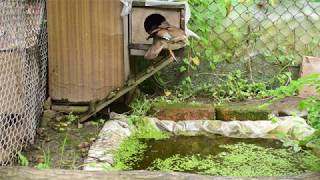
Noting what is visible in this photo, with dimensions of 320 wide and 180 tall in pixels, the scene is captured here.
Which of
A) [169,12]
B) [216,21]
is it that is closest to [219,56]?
[216,21]

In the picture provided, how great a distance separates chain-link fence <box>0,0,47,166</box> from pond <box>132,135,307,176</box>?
81 centimetres

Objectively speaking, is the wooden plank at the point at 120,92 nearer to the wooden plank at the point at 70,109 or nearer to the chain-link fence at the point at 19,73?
the wooden plank at the point at 70,109

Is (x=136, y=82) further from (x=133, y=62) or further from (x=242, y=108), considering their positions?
(x=242, y=108)

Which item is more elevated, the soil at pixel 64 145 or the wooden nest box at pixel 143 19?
the wooden nest box at pixel 143 19

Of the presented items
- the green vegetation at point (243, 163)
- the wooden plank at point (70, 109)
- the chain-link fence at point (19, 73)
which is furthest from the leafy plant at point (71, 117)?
the green vegetation at point (243, 163)

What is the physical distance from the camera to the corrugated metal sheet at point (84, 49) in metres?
4.32

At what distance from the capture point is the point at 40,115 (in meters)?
4.30

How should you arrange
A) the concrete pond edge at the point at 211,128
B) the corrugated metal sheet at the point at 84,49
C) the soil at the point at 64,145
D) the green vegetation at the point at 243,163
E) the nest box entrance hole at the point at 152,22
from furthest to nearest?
the nest box entrance hole at the point at 152,22 < the corrugated metal sheet at the point at 84,49 < the concrete pond edge at the point at 211,128 < the soil at the point at 64,145 < the green vegetation at the point at 243,163

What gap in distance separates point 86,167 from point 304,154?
151 centimetres

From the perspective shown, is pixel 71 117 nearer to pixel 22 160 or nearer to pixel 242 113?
pixel 22 160

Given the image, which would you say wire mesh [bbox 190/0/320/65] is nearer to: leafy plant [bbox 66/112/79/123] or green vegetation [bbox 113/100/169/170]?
green vegetation [bbox 113/100/169/170]

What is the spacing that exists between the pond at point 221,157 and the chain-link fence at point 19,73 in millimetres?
806

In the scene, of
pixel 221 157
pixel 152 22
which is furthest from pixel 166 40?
pixel 221 157

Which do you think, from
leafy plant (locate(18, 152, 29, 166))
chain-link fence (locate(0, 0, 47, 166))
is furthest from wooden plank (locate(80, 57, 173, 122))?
leafy plant (locate(18, 152, 29, 166))
